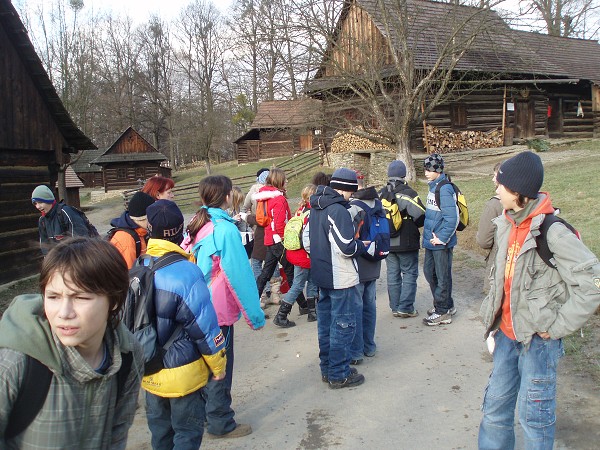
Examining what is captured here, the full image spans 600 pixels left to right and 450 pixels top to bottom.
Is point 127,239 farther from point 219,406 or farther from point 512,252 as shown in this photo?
point 512,252

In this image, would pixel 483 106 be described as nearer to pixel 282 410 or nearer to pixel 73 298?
pixel 282 410

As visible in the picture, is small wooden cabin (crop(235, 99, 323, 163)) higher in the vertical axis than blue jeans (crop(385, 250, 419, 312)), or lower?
higher

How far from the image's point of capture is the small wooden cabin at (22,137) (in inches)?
412

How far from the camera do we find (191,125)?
49.7 meters

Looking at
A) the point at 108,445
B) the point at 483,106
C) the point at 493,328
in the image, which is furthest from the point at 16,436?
the point at 483,106

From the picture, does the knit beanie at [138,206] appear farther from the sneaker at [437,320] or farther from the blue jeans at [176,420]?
the sneaker at [437,320]

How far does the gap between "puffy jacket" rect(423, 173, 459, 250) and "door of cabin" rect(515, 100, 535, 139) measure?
21582 mm

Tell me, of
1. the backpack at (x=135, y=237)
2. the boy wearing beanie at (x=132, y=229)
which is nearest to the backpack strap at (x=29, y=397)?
the boy wearing beanie at (x=132, y=229)

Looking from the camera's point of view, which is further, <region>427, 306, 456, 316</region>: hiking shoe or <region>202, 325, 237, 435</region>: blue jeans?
<region>427, 306, 456, 316</region>: hiking shoe

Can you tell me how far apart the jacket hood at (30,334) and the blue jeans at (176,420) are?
4.71 ft

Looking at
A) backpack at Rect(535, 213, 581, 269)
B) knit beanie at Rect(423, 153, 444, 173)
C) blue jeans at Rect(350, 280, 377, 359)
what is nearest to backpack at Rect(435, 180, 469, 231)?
knit beanie at Rect(423, 153, 444, 173)

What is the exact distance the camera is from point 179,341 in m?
2.91

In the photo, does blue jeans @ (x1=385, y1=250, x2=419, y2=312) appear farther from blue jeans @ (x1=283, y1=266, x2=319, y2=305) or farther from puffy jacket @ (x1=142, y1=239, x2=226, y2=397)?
puffy jacket @ (x1=142, y1=239, x2=226, y2=397)

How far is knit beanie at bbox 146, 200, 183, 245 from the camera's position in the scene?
9.98ft
